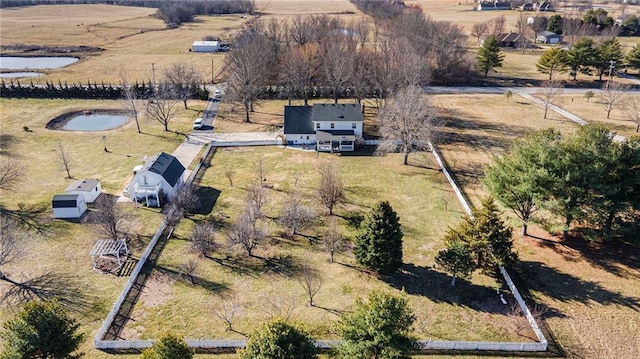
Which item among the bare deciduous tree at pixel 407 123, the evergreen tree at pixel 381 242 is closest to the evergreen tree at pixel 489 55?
the bare deciduous tree at pixel 407 123

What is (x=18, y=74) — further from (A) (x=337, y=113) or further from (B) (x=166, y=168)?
(A) (x=337, y=113)

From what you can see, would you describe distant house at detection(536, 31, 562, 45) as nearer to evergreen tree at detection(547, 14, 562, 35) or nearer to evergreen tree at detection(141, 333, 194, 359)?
evergreen tree at detection(547, 14, 562, 35)

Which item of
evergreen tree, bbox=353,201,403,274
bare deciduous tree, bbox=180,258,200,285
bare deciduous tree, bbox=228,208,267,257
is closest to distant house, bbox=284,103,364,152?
bare deciduous tree, bbox=228,208,267,257

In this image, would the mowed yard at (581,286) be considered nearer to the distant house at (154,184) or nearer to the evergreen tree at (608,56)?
the distant house at (154,184)

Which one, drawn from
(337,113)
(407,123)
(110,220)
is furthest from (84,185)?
(407,123)

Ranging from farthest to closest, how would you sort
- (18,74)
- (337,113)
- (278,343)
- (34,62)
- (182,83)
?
(34,62) < (18,74) < (182,83) < (337,113) < (278,343)

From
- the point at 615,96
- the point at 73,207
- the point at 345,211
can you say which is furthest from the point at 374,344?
the point at 615,96
